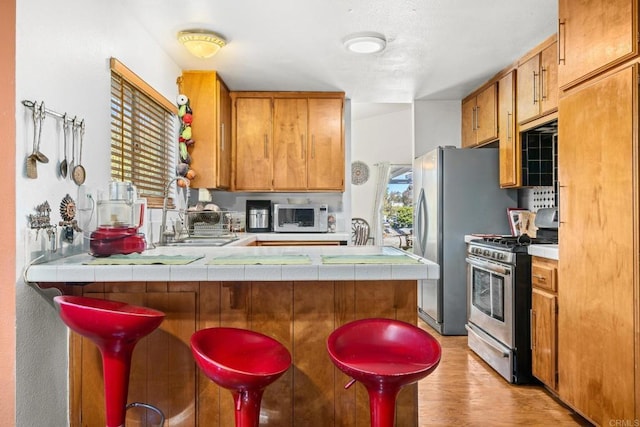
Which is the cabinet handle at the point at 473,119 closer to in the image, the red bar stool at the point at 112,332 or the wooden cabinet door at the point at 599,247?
the wooden cabinet door at the point at 599,247

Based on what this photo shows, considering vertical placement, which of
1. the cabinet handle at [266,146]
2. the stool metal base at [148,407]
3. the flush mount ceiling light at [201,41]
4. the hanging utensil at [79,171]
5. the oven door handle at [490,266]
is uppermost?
the flush mount ceiling light at [201,41]

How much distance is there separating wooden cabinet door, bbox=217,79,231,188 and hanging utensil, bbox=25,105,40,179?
2172mm

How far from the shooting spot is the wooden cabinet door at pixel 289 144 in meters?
4.30

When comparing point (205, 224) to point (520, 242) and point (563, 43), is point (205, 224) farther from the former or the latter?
point (563, 43)

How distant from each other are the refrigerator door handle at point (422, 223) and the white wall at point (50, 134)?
2886 mm

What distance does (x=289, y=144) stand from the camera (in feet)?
14.1

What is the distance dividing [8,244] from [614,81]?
2.56 meters

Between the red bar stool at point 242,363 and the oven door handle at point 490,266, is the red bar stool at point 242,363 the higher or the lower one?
the lower one

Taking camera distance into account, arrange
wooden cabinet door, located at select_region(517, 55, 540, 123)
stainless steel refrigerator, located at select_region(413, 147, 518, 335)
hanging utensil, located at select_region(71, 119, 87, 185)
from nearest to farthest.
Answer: hanging utensil, located at select_region(71, 119, 87, 185), wooden cabinet door, located at select_region(517, 55, 540, 123), stainless steel refrigerator, located at select_region(413, 147, 518, 335)

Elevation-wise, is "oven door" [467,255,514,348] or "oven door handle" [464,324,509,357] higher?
"oven door" [467,255,514,348]

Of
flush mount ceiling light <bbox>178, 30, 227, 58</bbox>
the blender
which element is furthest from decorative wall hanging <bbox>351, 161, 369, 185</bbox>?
the blender

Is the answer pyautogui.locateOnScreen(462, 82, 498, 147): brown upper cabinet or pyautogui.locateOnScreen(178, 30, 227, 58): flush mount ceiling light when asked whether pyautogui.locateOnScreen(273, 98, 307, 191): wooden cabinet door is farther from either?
pyautogui.locateOnScreen(462, 82, 498, 147): brown upper cabinet

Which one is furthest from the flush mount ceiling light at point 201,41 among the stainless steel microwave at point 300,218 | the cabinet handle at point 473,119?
the cabinet handle at point 473,119

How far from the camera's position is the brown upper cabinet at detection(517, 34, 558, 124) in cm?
297
